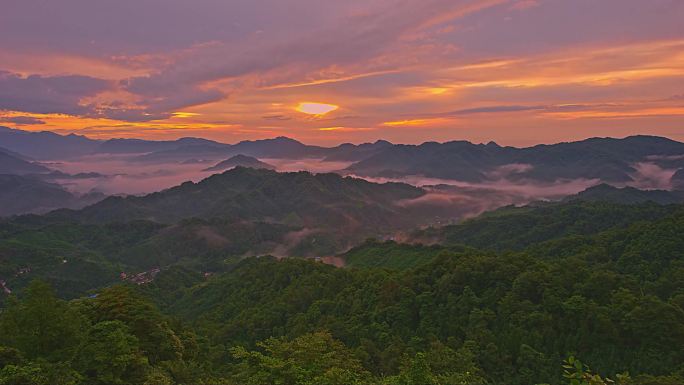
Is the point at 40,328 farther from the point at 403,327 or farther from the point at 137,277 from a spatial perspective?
the point at 137,277

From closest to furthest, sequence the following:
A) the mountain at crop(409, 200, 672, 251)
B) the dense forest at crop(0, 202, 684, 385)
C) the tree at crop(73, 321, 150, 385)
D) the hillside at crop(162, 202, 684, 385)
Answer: the tree at crop(73, 321, 150, 385), the dense forest at crop(0, 202, 684, 385), the hillside at crop(162, 202, 684, 385), the mountain at crop(409, 200, 672, 251)

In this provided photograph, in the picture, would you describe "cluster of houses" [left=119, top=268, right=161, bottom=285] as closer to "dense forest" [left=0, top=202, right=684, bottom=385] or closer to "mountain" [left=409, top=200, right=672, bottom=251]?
"dense forest" [left=0, top=202, right=684, bottom=385]

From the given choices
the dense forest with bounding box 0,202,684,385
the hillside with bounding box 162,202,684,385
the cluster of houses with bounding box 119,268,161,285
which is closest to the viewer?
the dense forest with bounding box 0,202,684,385

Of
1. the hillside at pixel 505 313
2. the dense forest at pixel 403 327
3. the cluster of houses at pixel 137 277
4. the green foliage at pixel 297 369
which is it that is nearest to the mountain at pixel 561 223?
the dense forest at pixel 403 327

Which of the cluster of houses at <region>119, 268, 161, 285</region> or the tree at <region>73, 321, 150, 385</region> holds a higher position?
the tree at <region>73, 321, 150, 385</region>

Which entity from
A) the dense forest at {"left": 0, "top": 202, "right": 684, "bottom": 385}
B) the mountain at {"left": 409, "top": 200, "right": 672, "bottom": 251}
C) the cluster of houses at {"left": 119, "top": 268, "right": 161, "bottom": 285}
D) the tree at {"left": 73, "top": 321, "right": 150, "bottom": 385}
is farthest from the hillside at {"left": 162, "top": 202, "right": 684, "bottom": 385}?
the cluster of houses at {"left": 119, "top": 268, "right": 161, "bottom": 285}

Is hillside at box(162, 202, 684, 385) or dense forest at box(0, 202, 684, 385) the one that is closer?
dense forest at box(0, 202, 684, 385)

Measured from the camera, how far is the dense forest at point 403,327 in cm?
2572

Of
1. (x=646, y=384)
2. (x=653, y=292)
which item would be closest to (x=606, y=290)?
(x=653, y=292)

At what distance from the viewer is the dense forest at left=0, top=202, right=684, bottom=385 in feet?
84.4

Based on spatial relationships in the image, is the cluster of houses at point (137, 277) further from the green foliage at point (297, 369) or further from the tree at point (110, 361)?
the green foliage at point (297, 369)

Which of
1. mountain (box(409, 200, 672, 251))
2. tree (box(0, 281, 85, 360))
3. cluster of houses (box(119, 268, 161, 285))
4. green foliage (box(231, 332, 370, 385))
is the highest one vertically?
tree (box(0, 281, 85, 360))

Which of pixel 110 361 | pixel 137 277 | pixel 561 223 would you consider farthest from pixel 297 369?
pixel 137 277

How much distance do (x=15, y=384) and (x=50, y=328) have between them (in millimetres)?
5514
